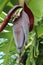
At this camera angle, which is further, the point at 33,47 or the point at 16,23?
the point at 33,47

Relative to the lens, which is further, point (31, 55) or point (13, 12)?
point (31, 55)

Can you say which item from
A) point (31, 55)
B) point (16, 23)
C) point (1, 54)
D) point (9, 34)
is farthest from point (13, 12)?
point (1, 54)

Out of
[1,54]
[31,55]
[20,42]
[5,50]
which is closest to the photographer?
[20,42]

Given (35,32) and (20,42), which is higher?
(35,32)

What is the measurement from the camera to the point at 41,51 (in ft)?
3.51

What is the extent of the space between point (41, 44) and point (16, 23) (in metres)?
0.47

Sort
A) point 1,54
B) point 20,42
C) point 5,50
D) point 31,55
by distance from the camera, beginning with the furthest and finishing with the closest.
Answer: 1. point 1,54
2. point 5,50
3. point 31,55
4. point 20,42

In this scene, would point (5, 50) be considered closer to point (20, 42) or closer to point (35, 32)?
point (35, 32)

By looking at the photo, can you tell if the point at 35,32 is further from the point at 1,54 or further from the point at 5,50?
the point at 1,54

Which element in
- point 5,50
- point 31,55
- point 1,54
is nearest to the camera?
point 31,55

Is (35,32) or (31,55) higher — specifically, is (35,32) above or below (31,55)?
above

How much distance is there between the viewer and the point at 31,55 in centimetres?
98

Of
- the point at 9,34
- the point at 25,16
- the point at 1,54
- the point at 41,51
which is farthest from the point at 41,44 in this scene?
the point at 25,16

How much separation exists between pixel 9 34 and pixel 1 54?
0.16 m
